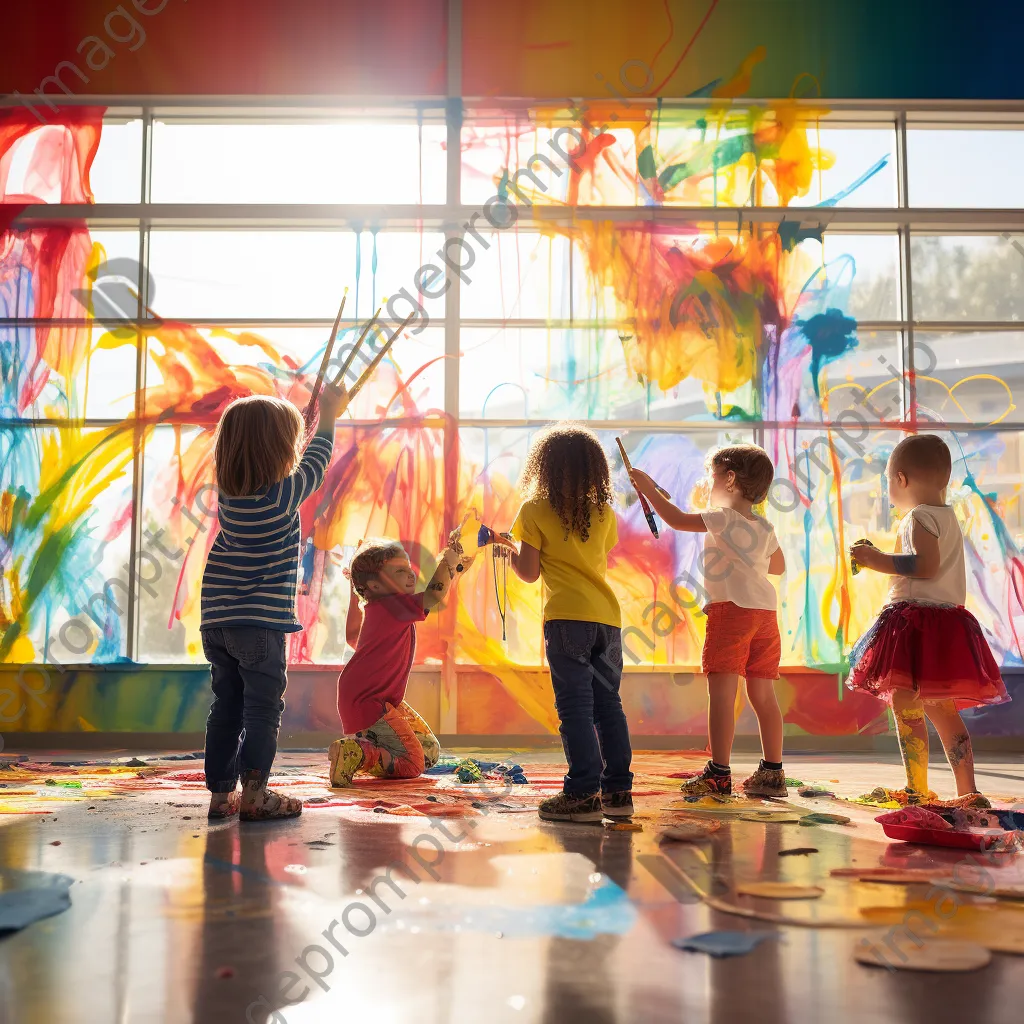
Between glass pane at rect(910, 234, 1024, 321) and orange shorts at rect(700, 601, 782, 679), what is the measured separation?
10.4 feet

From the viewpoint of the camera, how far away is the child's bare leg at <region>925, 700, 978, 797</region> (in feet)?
10.4

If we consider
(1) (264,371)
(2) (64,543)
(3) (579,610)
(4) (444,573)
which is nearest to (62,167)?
(1) (264,371)

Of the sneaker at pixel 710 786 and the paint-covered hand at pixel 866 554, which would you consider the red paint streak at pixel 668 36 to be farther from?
the sneaker at pixel 710 786

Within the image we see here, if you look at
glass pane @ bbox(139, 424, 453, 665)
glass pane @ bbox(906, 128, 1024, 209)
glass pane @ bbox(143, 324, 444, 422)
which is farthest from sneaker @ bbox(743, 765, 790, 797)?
glass pane @ bbox(906, 128, 1024, 209)

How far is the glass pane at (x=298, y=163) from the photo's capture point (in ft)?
19.5

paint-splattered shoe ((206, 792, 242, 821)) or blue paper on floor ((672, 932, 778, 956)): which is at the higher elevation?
blue paper on floor ((672, 932, 778, 956))

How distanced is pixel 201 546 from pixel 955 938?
15.3ft

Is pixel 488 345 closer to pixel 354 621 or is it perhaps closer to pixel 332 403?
pixel 354 621

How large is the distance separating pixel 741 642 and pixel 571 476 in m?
0.89

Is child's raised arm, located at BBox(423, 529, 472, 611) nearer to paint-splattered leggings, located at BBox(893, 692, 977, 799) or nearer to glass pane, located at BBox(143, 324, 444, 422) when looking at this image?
paint-splattered leggings, located at BBox(893, 692, 977, 799)

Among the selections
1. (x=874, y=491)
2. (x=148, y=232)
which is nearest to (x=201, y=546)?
(x=148, y=232)

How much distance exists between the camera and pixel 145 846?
2.56m

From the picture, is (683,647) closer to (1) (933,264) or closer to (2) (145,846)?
(1) (933,264)

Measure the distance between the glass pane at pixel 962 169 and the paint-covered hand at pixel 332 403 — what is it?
4.20 meters
